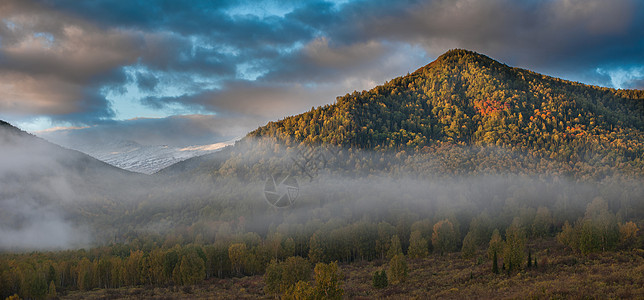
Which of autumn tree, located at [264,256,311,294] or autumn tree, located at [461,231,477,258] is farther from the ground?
autumn tree, located at [264,256,311,294]

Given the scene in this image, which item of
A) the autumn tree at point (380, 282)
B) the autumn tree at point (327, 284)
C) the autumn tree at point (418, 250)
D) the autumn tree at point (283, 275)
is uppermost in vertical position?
the autumn tree at point (327, 284)

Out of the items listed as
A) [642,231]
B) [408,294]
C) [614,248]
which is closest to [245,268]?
[408,294]

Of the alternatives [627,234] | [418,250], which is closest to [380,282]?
[418,250]

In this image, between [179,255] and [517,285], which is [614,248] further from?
[179,255]

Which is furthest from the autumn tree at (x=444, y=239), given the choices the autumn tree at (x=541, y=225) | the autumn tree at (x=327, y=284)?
the autumn tree at (x=327, y=284)

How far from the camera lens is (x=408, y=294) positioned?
83.3m

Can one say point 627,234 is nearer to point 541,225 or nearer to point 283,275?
point 541,225

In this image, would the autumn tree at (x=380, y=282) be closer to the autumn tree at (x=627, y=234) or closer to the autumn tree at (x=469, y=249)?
the autumn tree at (x=469, y=249)

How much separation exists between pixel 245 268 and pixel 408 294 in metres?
82.1

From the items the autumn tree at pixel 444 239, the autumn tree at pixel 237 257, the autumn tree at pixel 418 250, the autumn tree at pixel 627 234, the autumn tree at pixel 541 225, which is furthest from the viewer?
the autumn tree at pixel 541 225

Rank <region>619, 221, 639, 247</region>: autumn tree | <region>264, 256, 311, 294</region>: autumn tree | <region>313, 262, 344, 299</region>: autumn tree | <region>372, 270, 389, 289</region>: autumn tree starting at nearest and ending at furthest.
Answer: <region>313, 262, 344, 299</region>: autumn tree, <region>264, 256, 311, 294</region>: autumn tree, <region>372, 270, 389, 289</region>: autumn tree, <region>619, 221, 639, 247</region>: autumn tree

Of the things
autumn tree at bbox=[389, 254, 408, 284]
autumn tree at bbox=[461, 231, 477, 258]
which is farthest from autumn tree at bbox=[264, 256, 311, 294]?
autumn tree at bbox=[461, 231, 477, 258]

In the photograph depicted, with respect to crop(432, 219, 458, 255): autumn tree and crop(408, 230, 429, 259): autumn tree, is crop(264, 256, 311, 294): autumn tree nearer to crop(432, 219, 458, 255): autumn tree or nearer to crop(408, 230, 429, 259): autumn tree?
crop(408, 230, 429, 259): autumn tree

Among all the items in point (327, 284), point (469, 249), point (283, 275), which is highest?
point (327, 284)
